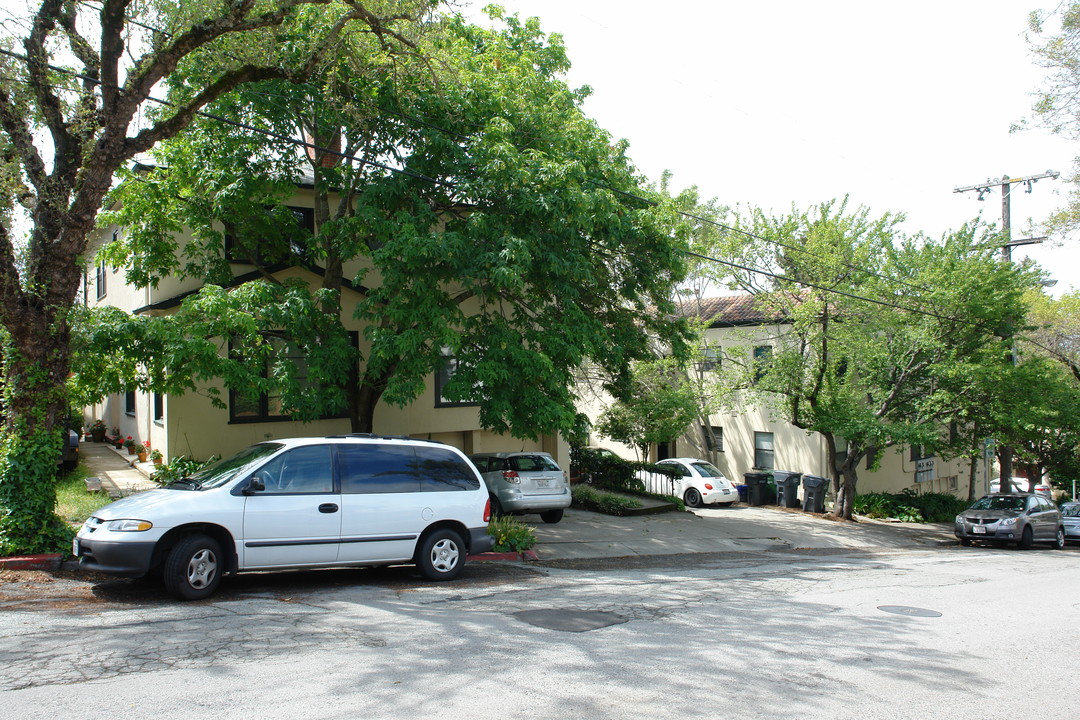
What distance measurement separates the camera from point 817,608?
9.08 m

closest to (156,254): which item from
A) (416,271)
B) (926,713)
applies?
(416,271)

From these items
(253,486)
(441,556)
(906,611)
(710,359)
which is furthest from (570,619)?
(710,359)

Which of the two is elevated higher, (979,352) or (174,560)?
(979,352)

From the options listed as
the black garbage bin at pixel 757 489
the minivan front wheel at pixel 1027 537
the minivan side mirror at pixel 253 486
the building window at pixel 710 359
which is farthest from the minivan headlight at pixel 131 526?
the black garbage bin at pixel 757 489

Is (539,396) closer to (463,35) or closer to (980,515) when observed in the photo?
(463,35)

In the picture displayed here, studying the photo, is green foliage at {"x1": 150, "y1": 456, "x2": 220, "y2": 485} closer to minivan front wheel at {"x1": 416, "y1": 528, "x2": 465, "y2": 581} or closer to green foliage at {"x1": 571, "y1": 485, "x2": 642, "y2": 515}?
minivan front wheel at {"x1": 416, "y1": 528, "x2": 465, "y2": 581}

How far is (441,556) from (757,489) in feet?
58.4

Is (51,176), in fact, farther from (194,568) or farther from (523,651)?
(523,651)

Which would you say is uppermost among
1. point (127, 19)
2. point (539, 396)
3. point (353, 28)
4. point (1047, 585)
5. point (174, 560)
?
point (353, 28)

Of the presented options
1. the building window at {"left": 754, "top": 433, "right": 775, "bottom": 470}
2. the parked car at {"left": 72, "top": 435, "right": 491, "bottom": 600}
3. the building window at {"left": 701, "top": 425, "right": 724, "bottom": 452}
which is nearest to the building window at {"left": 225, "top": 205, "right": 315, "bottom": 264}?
the parked car at {"left": 72, "top": 435, "right": 491, "bottom": 600}

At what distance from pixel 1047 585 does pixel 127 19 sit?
15692 millimetres

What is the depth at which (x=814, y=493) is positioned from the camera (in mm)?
23688

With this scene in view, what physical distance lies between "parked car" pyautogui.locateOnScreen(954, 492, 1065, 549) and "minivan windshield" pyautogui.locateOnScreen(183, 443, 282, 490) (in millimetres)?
18620

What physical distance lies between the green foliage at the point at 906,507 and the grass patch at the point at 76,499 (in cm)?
2191
